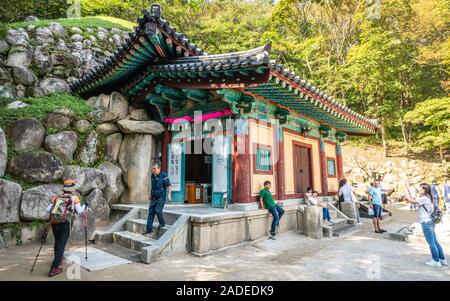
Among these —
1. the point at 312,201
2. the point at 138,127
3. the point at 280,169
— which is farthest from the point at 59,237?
the point at 312,201

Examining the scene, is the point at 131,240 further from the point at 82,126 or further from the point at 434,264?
the point at 434,264

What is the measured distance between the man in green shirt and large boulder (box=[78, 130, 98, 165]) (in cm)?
575

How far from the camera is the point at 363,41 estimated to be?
21516 millimetres

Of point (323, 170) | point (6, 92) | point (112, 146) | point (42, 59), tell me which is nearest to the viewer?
point (112, 146)

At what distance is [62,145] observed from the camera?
8.46 meters

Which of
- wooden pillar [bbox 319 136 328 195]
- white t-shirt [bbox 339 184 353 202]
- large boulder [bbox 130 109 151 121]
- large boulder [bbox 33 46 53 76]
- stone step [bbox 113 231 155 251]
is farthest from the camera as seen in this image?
large boulder [bbox 33 46 53 76]

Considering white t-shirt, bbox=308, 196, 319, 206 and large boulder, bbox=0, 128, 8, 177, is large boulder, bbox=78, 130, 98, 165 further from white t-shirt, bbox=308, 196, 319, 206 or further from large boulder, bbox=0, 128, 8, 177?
white t-shirt, bbox=308, 196, 319, 206

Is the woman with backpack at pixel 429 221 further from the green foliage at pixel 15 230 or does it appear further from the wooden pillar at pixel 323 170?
the green foliage at pixel 15 230

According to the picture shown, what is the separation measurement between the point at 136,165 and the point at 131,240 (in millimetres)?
3492

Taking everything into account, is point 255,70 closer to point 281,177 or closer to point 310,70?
point 281,177

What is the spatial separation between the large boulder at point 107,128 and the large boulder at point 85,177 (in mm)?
1504

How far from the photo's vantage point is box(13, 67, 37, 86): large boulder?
12633 mm

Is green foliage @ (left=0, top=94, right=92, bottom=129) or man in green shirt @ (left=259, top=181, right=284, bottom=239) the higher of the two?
green foliage @ (left=0, top=94, right=92, bottom=129)

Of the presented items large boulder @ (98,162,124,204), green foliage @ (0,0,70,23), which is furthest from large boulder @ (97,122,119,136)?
green foliage @ (0,0,70,23)
